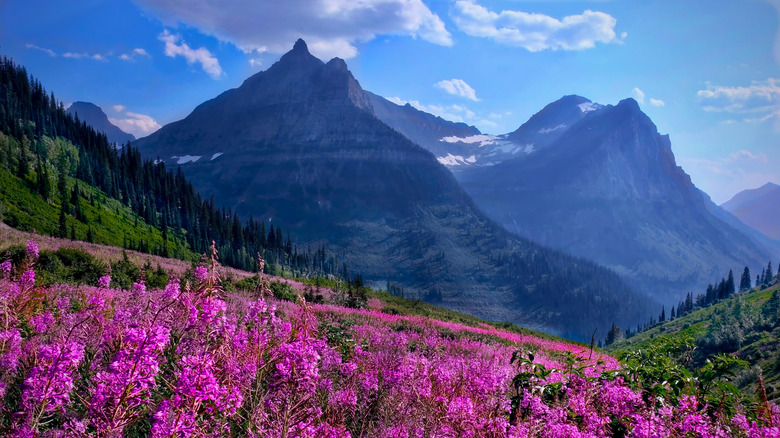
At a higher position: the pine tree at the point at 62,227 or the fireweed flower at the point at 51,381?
the fireweed flower at the point at 51,381

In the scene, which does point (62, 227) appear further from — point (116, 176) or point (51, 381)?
point (51, 381)

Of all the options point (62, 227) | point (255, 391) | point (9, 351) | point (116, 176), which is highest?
point (116, 176)

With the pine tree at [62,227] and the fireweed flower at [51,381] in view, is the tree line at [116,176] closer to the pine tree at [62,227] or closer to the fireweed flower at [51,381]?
the pine tree at [62,227]

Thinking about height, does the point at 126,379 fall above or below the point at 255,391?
above

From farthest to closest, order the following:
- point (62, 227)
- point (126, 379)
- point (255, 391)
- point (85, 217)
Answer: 1. point (85, 217)
2. point (62, 227)
3. point (255, 391)
4. point (126, 379)

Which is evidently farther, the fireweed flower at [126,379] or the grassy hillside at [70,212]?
the grassy hillside at [70,212]

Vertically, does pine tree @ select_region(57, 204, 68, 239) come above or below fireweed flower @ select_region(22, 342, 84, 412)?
below

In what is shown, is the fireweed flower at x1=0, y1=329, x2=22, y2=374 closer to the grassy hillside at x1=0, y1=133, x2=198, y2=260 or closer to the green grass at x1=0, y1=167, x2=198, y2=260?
the green grass at x1=0, y1=167, x2=198, y2=260

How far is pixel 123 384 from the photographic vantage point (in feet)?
8.77

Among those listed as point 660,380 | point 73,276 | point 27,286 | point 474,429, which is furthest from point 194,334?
point 73,276

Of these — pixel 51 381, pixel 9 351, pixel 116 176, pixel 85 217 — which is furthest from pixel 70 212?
pixel 51 381

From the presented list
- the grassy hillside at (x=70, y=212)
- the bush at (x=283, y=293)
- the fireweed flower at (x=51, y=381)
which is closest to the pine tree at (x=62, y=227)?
the grassy hillside at (x=70, y=212)

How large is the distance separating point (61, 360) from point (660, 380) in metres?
6.91

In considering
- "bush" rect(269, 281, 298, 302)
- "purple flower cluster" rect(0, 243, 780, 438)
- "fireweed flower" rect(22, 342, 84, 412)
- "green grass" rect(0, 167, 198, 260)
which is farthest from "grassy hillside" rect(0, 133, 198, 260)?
"fireweed flower" rect(22, 342, 84, 412)
